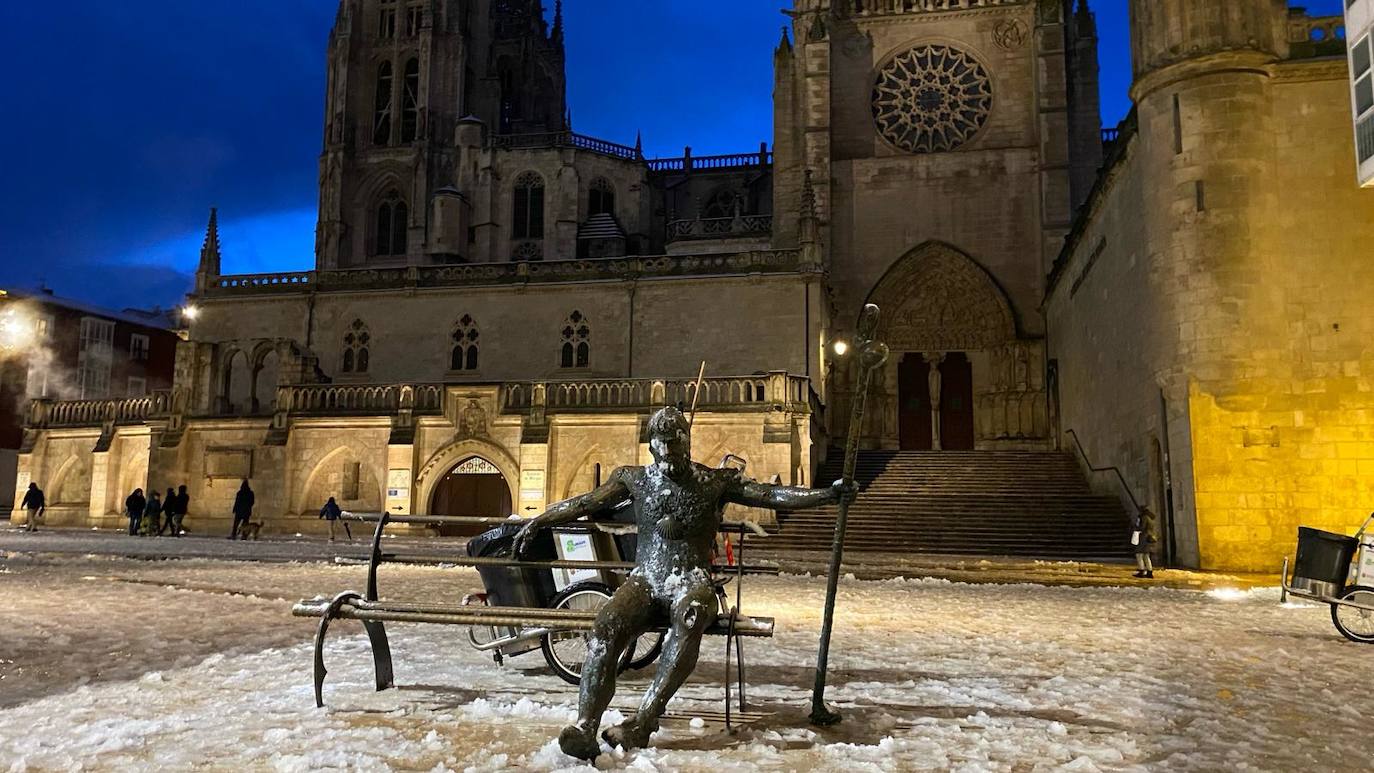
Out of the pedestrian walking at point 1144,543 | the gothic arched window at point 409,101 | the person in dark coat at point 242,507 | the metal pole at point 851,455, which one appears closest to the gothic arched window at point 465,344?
the person in dark coat at point 242,507

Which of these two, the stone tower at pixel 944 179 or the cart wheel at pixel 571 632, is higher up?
the stone tower at pixel 944 179

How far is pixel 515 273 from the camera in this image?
30125 mm

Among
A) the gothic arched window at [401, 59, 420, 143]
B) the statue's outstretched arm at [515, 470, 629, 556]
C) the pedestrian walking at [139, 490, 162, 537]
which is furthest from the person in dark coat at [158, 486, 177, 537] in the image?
the gothic arched window at [401, 59, 420, 143]

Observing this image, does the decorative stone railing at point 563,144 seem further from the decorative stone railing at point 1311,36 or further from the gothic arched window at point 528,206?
the decorative stone railing at point 1311,36

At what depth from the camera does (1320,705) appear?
5.05 meters

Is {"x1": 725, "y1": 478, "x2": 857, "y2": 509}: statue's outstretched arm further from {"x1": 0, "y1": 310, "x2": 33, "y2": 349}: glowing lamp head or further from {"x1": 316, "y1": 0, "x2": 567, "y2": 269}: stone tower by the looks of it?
{"x1": 0, "y1": 310, "x2": 33, "y2": 349}: glowing lamp head

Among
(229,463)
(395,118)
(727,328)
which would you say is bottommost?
(229,463)

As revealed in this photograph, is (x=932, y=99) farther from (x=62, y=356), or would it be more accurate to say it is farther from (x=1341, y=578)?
(x=62, y=356)

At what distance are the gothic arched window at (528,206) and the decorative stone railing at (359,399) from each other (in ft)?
52.6

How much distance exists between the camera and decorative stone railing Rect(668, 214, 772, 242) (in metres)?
36.7

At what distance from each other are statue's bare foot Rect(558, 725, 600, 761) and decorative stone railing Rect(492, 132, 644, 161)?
39.8 m

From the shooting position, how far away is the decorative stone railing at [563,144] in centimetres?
4169

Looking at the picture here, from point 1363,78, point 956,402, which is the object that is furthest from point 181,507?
point 1363,78

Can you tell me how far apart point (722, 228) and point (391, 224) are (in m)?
17.0
